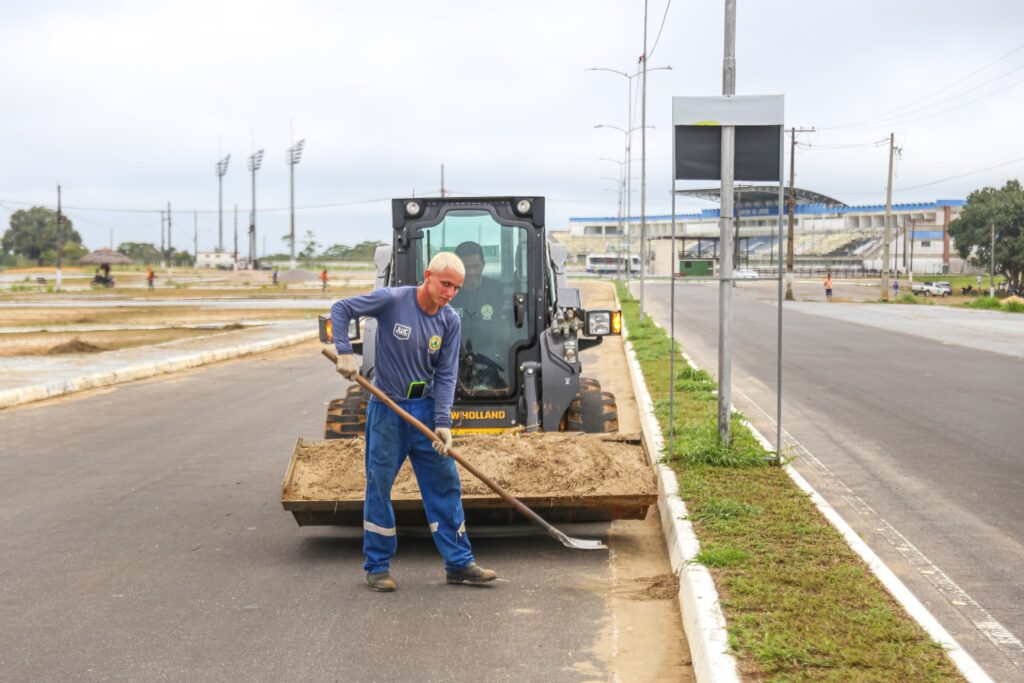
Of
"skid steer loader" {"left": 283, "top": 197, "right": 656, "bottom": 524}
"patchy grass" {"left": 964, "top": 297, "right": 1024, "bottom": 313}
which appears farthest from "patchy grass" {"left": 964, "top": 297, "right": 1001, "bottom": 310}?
"skid steer loader" {"left": 283, "top": 197, "right": 656, "bottom": 524}

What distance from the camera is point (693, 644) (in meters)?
5.61

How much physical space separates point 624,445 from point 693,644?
263 cm

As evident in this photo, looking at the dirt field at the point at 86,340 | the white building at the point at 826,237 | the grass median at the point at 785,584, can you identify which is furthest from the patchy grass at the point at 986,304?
the white building at the point at 826,237

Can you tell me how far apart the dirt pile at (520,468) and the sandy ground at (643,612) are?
49cm

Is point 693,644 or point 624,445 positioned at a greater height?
point 624,445

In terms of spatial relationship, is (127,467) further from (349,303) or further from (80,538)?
(349,303)

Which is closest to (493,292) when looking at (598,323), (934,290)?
(598,323)

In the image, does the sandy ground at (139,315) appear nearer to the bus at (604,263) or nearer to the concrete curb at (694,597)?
the concrete curb at (694,597)

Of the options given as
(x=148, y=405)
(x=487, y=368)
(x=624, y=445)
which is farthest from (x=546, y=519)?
(x=148, y=405)

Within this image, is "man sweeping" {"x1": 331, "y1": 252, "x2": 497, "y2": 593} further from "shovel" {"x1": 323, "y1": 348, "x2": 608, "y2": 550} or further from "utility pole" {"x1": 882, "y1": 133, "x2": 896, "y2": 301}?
"utility pole" {"x1": 882, "y1": 133, "x2": 896, "y2": 301}

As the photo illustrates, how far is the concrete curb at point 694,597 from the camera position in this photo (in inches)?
199

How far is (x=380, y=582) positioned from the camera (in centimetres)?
669

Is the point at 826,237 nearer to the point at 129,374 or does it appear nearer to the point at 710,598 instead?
the point at 129,374

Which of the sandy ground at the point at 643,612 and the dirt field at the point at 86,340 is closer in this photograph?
the sandy ground at the point at 643,612
